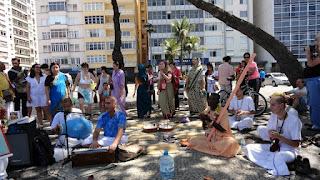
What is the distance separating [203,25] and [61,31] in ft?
88.1

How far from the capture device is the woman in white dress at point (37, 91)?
35.8 ft

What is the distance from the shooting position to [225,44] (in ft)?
245

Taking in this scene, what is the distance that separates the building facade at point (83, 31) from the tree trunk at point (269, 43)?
61.6 metres

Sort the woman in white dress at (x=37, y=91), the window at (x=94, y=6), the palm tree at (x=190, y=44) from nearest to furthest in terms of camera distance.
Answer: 1. the woman in white dress at (x=37, y=91)
2. the palm tree at (x=190, y=44)
3. the window at (x=94, y=6)

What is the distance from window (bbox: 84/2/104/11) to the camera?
73338mm

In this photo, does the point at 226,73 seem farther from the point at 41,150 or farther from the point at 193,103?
the point at 41,150

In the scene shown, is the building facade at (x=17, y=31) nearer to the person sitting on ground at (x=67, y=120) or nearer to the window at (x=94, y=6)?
the window at (x=94, y=6)

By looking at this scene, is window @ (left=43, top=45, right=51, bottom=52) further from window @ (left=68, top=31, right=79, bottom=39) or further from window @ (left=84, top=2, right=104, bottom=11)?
window @ (left=84, top=2, right=104, bottom=11)

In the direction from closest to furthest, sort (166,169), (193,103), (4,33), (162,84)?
(166,169) → (162,84) → (193,103) → (4,33)

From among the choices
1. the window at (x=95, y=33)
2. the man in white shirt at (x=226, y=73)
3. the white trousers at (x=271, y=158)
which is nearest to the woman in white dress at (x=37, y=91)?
the man in white shirt at (x=226, y=73)

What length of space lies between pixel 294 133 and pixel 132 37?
226 ft

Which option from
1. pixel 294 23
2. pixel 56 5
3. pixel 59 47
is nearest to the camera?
pixel 294 23

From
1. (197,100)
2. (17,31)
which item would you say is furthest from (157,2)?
(197,100)

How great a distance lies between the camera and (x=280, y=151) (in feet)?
19.8
